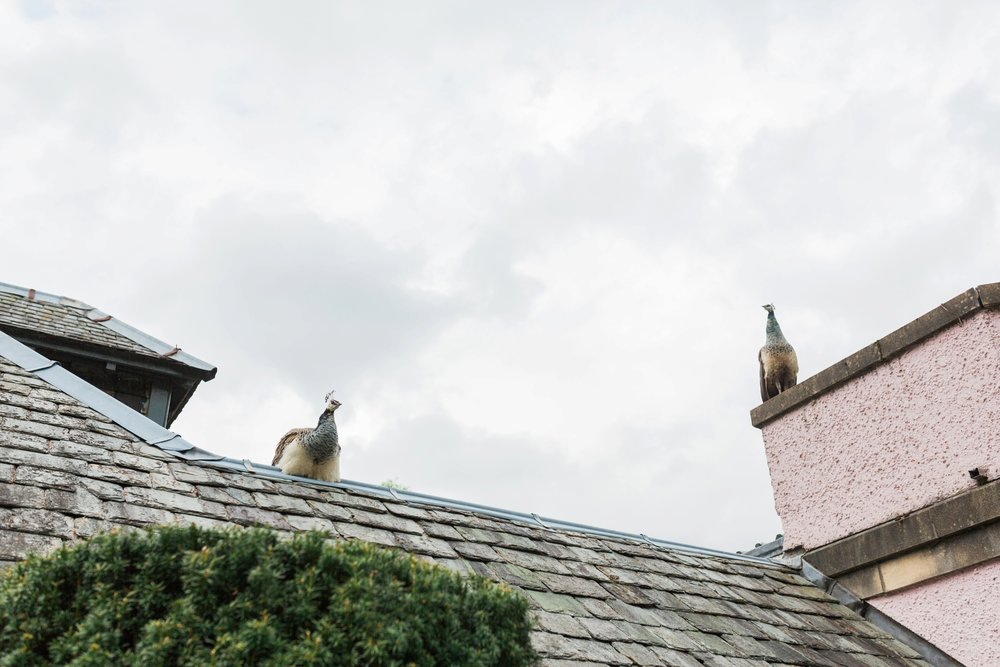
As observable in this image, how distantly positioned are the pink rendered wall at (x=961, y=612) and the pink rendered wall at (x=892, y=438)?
1.62 ft

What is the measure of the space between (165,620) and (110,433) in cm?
281

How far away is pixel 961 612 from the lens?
19.0 feet

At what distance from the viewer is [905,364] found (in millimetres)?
6277

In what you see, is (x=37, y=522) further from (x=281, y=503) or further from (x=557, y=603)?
(x=557, y=603)

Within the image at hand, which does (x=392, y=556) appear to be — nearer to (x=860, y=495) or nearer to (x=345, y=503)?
(x=345, y=503)

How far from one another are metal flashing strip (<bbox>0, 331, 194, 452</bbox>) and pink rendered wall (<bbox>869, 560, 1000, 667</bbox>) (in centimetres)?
460

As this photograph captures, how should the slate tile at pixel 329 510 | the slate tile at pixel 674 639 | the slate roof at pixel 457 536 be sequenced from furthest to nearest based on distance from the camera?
1. the slate tile at pixel 329 510
2. the slate tile at pixel 674 639
3. the slate roof at pixel 457 536

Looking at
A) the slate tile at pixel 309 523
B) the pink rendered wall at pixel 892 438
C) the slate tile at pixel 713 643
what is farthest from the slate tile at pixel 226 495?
the pink rendered wall at pixel 892 438

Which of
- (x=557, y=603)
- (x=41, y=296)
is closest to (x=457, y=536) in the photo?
(x=557, y=603)

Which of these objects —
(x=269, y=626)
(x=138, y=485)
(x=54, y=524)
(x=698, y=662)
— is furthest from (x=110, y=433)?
(x=698, y=662)

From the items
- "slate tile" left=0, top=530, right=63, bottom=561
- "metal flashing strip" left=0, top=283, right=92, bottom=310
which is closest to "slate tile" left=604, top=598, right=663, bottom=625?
"slate tile" left=0, top=530, right=63, bottom=561

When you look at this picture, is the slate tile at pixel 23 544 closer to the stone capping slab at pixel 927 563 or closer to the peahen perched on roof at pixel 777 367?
the stone capping slab at pixel 927 563

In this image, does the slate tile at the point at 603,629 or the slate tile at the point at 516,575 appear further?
the slate tile at the point at 516,575

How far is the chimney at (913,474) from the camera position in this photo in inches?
224
